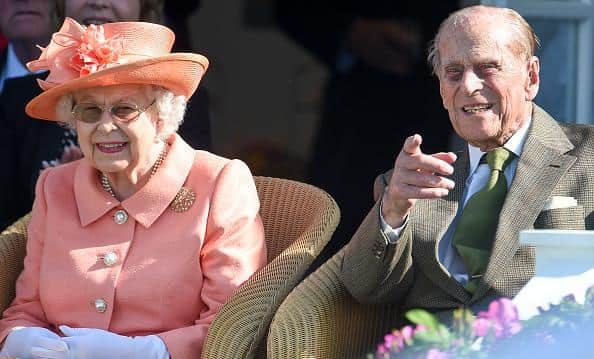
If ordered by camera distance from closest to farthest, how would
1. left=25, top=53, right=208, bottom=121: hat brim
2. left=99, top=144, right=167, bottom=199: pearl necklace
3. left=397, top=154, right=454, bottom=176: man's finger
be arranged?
left=397, top=154, right=454, bottom=176: man's finger → left=25, top=53, right=208, bottom=121: hat brim → left=99, top=144, right=167, bottom=199: pearl necklace

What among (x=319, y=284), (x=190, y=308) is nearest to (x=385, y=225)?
(x=319, y=284)

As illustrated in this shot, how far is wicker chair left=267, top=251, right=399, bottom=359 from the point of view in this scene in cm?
364

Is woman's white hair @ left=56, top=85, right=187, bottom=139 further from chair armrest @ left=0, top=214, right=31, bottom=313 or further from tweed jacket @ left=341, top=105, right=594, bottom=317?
tweed jacket @ left=341, top=105, right=594, bottom=317

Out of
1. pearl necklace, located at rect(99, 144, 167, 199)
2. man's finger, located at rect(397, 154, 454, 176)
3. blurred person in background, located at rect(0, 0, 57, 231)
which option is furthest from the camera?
blurred person in background, located at rect(0, 0, 57, 231)

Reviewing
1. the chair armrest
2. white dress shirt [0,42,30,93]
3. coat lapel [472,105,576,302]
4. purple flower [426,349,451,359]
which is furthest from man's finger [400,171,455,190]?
white dress shirt [0,42,30,93]

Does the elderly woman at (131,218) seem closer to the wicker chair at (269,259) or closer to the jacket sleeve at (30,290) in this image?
the jacket sleeve at (30,290)

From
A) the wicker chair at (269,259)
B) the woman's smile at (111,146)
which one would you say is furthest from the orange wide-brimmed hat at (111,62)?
the wicker chair at (269,259)

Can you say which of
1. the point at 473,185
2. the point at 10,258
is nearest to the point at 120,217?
the point at 10,258

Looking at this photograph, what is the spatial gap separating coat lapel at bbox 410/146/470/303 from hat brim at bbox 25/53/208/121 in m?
0.82

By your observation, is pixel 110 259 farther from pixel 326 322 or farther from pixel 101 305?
pixel 326 322

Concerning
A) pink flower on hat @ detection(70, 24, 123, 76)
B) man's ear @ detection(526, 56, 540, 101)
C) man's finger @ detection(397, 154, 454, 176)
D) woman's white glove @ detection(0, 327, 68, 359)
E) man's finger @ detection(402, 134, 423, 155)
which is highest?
pink flower on hat @ detection(70, 24, 123, 76)

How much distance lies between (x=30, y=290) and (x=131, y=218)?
0.40 metres

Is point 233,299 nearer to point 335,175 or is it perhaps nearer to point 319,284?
point 319,284

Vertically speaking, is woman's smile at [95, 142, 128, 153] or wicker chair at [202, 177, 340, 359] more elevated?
woman's smile at [95, 142, 128, 153]
